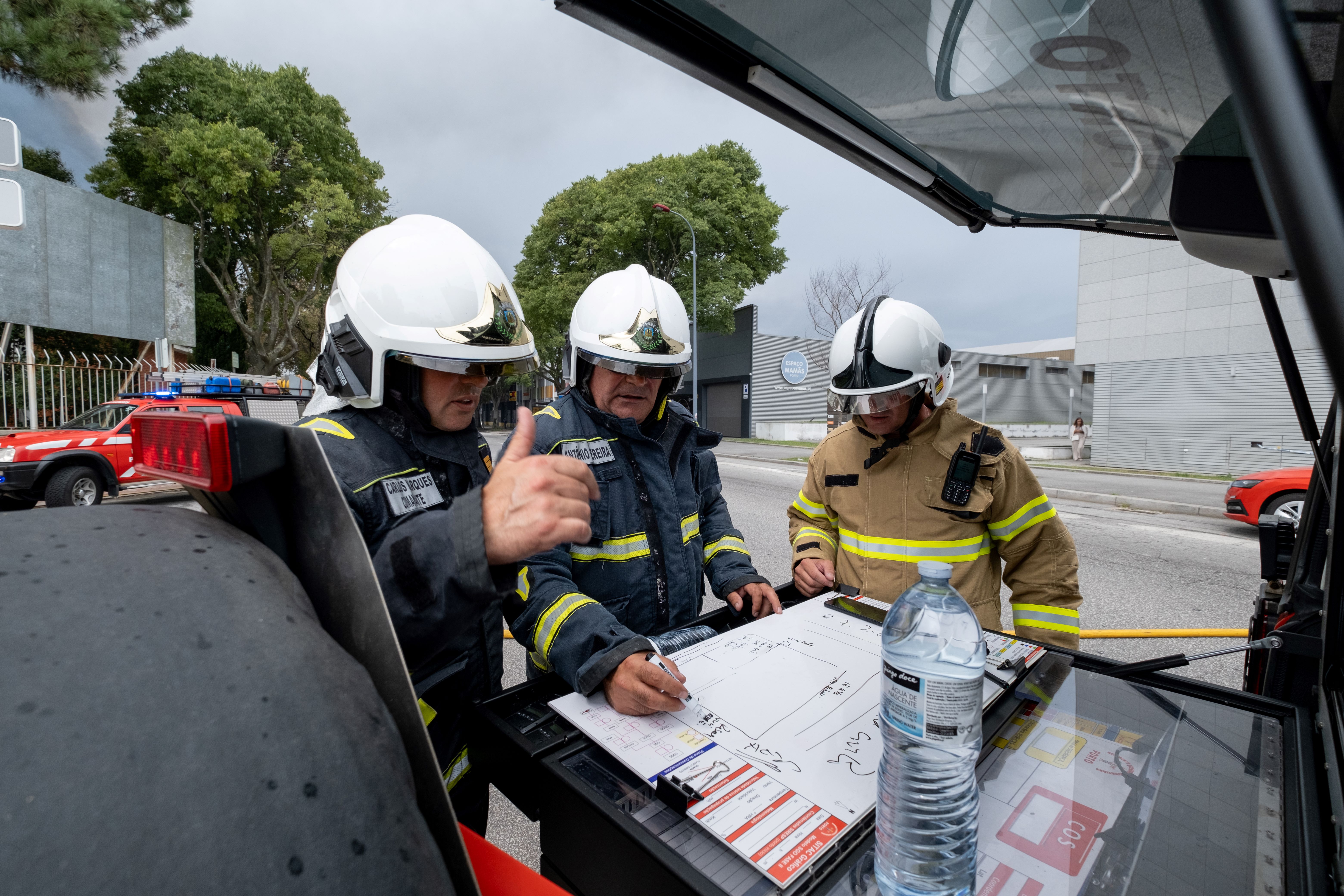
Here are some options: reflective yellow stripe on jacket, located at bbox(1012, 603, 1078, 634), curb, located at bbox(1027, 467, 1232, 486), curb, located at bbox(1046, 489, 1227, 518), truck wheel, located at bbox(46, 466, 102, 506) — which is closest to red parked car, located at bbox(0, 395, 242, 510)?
truck wheel, located at bbox(46, 466, 102, 506)

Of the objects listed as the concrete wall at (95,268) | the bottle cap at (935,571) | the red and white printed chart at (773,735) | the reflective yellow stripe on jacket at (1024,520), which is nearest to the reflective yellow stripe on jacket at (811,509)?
the reflective yellow stripe on jacket at (1024,520)

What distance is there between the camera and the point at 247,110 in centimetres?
1778

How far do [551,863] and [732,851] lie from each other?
0.37 m

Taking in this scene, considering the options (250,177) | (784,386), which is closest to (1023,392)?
Result: (784,386)

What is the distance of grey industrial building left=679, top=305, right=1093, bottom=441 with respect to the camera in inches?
1206

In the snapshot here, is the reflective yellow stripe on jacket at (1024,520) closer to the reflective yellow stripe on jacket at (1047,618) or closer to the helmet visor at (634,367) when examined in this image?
the reflective yellow stripe on jacket at (1047,618)

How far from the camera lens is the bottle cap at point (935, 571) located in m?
0.96

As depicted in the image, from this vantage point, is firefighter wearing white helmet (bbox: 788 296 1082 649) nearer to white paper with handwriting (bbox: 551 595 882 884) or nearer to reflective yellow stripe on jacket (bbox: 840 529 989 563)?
reflective yellow stripe on jacket (bbox: 840 529 989 563)

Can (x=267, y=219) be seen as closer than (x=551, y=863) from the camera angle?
No

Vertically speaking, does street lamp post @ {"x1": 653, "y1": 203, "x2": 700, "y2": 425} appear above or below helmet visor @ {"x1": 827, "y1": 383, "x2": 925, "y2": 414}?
above

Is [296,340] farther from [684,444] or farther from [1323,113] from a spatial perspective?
[1323,113]

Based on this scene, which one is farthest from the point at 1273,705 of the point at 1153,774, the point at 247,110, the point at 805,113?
the point at 247,110

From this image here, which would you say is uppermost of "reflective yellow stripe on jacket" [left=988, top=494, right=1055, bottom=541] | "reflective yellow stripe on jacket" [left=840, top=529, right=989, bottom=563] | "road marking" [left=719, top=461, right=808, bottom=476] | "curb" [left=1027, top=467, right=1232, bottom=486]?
"reflective yellow stripe on jacket" [left=988, top=494, right=1055, bottom=541]

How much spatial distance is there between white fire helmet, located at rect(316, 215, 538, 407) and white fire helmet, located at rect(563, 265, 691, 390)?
0.39 metres
